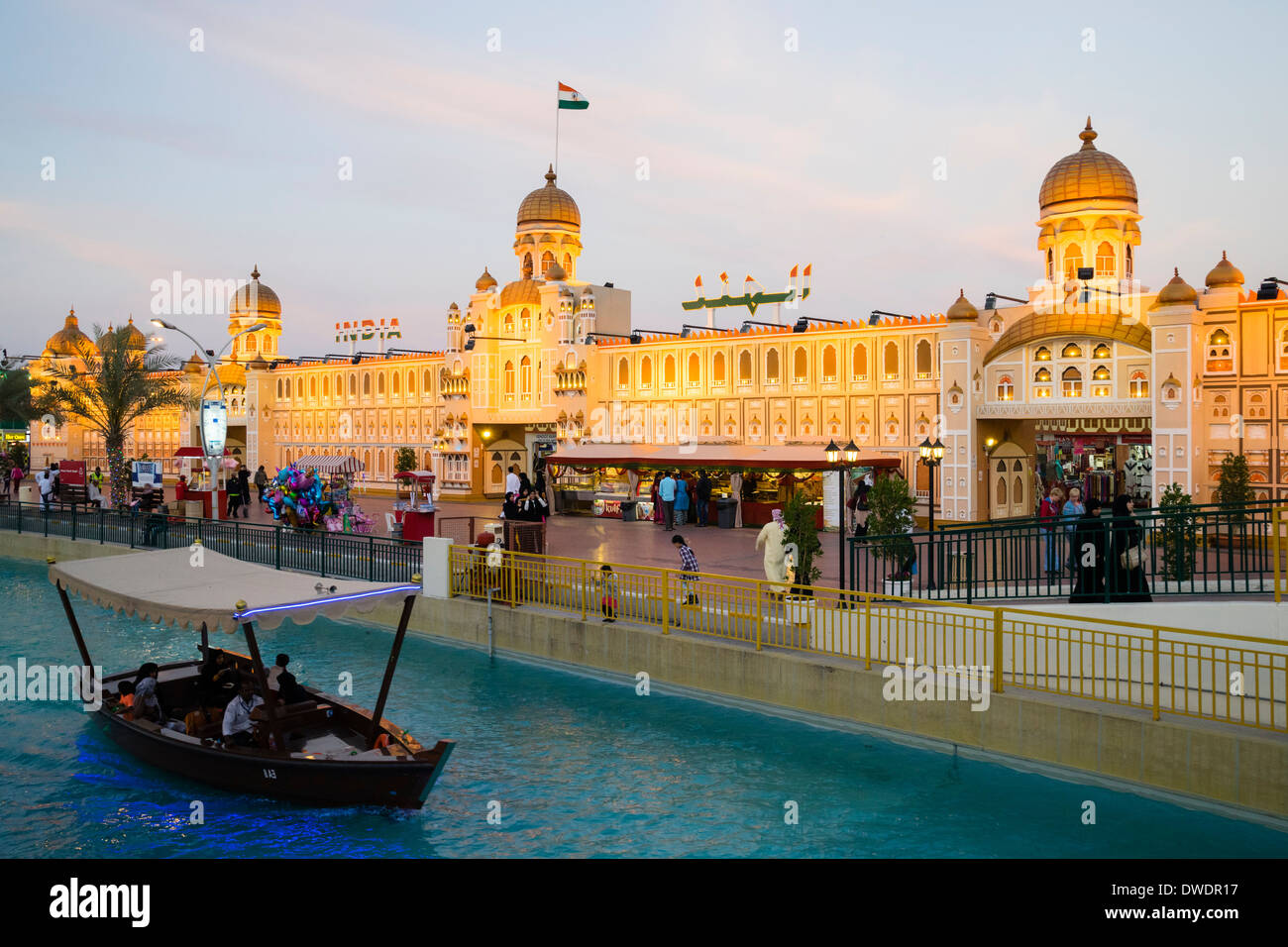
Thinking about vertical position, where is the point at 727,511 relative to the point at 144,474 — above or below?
below

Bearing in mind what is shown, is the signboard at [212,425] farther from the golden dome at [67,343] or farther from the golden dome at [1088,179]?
the golden dome at [67,343]

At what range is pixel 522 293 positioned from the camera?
42.9 metres

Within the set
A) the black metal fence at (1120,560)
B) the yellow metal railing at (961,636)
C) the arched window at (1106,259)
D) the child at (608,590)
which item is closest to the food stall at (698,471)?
the arched window at (1106,259)

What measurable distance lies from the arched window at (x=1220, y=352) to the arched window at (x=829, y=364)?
1113 centimetres

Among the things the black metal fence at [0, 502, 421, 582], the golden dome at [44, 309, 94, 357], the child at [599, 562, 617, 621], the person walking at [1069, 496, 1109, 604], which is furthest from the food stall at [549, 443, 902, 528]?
the golden dome at [44, 309, 94, 357]

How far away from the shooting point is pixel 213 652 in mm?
13539

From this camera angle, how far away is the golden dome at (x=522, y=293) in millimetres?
42756

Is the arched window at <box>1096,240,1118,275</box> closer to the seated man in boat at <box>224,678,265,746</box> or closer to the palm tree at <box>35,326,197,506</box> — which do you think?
the seated man in boat at <box>224,678,265,746</box>

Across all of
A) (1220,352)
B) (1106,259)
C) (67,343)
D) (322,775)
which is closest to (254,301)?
(67,343)

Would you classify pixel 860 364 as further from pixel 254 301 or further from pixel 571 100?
pixel 254 301

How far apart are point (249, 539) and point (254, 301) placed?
148ft

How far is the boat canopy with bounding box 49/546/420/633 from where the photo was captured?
11.3 meters
